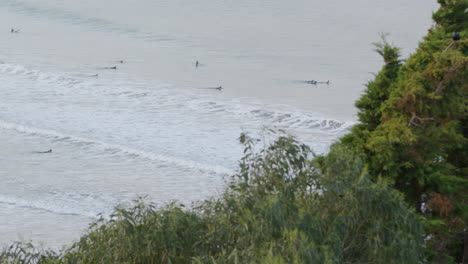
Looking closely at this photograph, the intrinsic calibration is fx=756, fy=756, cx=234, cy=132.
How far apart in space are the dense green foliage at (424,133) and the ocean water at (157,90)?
4.30 meters

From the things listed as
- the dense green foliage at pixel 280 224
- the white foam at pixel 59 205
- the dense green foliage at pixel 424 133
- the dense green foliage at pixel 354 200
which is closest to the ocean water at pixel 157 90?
the white foam at pixel 59 205

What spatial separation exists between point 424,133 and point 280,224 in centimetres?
766

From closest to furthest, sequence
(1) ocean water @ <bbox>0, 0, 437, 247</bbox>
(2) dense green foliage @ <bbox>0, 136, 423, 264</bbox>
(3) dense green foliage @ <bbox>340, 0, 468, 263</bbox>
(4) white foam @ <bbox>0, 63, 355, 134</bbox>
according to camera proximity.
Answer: (2) dense green foliage @ <bbox>0, 136, 423, 264</bbox>
(3) dense green foliage @ <bbox>340, 0, 468, 263</bbox>
(1) ocean water @ <bbox>0, 0, 437, 247</bbox>
(4) white foam @ <bbox>0, 63, 355, 134</bbox>

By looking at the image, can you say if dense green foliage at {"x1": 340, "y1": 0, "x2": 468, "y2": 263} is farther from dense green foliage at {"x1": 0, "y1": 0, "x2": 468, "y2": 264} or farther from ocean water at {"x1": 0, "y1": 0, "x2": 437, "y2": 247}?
ocean water at {"x1": 0, "y1": 0, "x2": 437, "y2": 247}

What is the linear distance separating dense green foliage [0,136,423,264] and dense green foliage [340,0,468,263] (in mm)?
3322

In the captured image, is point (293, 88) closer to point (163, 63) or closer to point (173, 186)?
point (163, 63)

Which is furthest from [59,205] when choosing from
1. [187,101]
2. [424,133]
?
[187,101]

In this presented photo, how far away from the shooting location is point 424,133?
20391 mm

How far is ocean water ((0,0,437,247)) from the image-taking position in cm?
3800

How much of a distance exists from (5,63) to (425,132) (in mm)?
53856

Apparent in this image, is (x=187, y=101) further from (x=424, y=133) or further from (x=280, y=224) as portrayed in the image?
(x=280, y=224)

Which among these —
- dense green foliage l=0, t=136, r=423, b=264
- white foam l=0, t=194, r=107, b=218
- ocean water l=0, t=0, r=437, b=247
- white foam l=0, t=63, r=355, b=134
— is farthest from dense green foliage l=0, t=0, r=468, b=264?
white foam l=0, t=63, r=355, b=134

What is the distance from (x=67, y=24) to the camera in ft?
294

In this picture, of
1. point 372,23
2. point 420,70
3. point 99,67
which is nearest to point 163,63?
point 99,67
